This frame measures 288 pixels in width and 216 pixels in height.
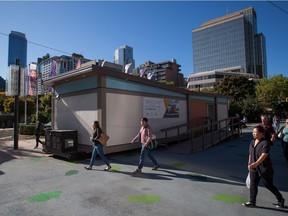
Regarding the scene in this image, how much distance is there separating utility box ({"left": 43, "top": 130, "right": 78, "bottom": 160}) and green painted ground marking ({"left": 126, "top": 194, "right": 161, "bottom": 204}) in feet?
14.5

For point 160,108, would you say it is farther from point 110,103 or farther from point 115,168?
point 115,168

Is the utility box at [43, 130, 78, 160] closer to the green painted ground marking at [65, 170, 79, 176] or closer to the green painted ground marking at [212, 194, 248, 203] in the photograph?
the green painted ground marking at [65, 170, 79, 176]

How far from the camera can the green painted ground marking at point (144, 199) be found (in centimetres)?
438

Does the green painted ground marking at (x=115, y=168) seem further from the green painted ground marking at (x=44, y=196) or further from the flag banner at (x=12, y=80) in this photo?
the flag banner at (x=12, y=80)

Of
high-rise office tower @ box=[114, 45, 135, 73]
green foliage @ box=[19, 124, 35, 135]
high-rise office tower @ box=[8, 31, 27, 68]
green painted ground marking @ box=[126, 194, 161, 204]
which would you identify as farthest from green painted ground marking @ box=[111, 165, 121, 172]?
green foliage @ box=[19, 124, 35, 135]

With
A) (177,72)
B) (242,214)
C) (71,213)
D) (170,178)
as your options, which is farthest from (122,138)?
(177,72)

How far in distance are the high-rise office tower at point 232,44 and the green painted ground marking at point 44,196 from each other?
12587 cm

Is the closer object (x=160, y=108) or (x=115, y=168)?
(x=115, y=168)

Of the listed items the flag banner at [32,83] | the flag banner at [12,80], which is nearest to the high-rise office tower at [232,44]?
the flag banner at [32,83]

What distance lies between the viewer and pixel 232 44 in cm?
12138

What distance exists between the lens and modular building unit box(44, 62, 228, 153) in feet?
28.9

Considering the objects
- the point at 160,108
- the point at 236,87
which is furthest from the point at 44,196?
the point at 236,87

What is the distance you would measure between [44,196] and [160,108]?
7.70 meters

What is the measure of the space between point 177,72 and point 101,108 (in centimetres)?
10300
